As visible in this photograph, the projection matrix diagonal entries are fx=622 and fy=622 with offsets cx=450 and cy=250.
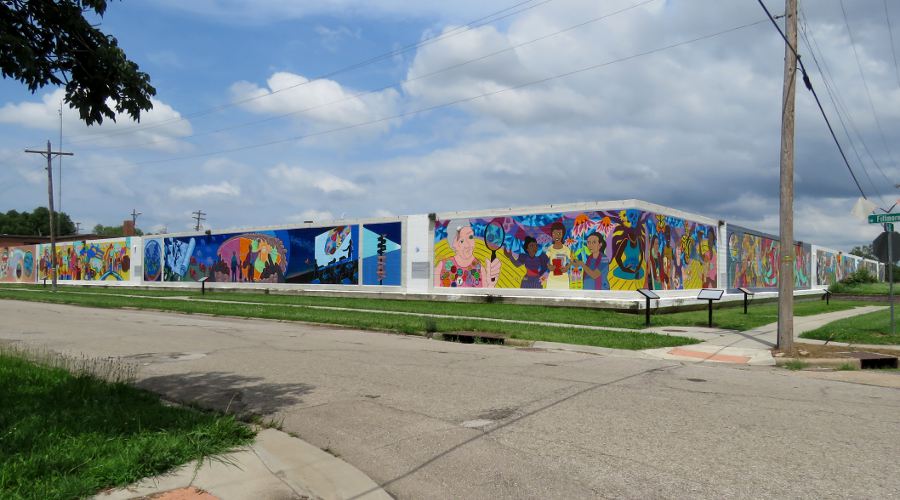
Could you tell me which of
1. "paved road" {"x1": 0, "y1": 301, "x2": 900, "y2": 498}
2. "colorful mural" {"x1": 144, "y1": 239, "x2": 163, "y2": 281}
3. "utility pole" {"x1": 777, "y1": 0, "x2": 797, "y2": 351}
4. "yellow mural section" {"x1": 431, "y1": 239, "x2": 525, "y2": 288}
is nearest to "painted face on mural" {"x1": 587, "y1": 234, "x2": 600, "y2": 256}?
"yellow mural section" {"x1": 431, "y1": 239, "x2": 525, "y2": 288}

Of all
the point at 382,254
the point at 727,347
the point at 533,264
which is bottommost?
the point at 727,347

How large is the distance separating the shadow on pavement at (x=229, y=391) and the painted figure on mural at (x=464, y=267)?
69.9 ft

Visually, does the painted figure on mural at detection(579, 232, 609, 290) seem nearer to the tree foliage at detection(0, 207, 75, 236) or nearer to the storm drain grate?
the storm drain grate

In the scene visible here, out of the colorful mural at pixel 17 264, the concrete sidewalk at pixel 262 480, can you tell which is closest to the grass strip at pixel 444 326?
the concrete sidewalk at pixel 262 480

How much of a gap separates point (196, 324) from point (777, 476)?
1707 centimetres

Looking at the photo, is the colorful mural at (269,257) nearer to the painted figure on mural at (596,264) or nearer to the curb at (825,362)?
the painted figure on mural at (596,264)

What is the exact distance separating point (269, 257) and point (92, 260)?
27.1 m

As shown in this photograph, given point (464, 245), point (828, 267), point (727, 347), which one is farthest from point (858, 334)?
point (828, 267)

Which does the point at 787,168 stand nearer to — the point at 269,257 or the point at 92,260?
the point at 269,257

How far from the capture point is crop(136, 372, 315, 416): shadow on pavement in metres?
7.33

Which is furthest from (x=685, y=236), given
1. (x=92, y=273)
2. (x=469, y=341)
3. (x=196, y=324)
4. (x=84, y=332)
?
(x=92, y=273)

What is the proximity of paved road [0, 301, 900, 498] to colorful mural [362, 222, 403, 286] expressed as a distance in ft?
70.0

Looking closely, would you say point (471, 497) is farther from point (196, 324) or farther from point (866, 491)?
point (196, 324)

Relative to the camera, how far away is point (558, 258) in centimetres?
2761
